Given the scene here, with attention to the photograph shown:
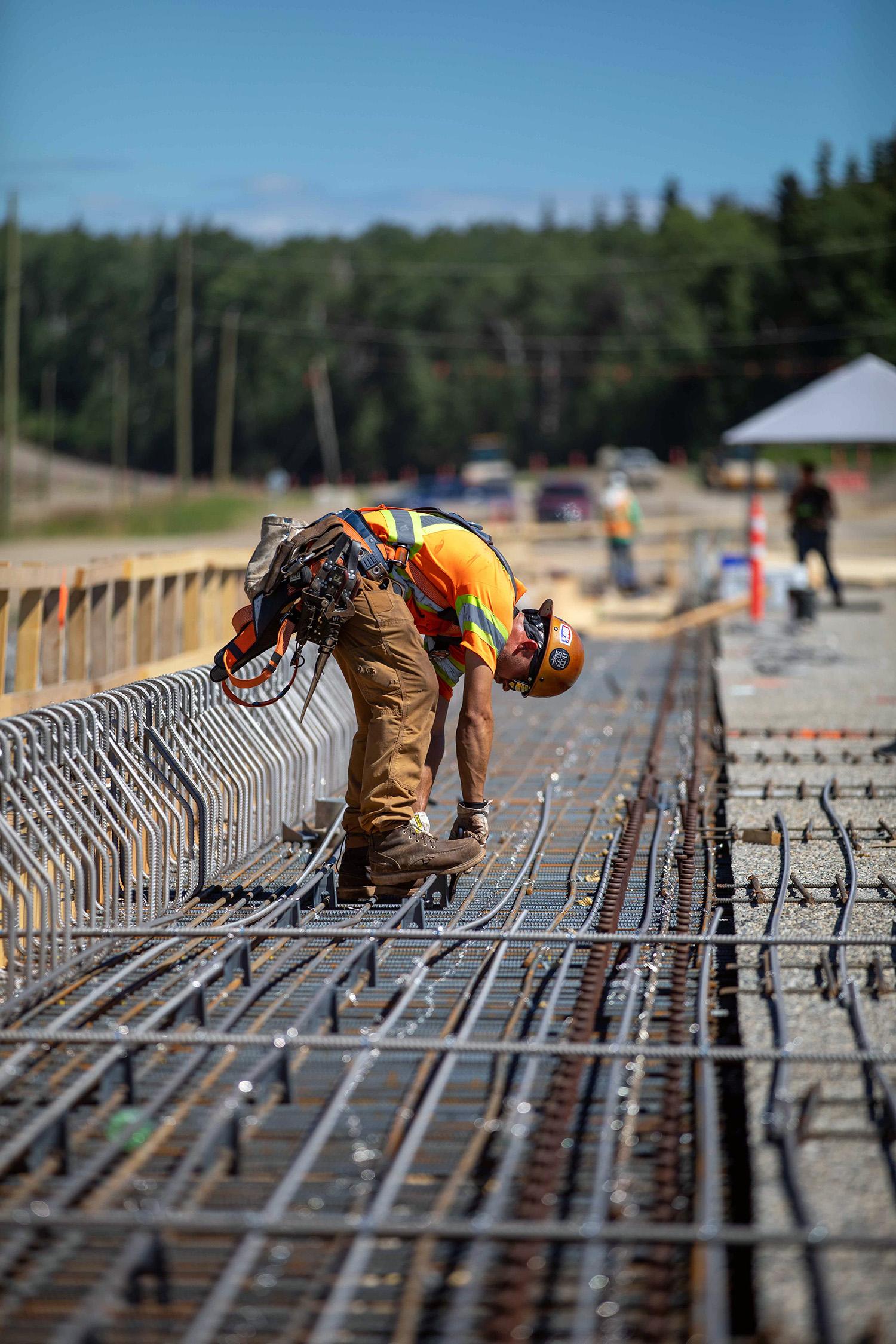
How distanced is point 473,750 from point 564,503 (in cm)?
4261

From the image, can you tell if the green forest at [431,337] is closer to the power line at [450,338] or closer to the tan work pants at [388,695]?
the power line at [450,338]

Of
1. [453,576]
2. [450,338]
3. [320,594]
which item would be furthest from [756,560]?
[450,338]

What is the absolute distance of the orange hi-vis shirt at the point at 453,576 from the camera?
5801 millimetres

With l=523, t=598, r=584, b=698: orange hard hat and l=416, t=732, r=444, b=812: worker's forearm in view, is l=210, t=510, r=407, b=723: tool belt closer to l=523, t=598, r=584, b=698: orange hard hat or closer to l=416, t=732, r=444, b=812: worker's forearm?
l=523, t=598, r=584, b=698: orange hard hat

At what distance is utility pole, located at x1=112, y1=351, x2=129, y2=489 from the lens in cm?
8238

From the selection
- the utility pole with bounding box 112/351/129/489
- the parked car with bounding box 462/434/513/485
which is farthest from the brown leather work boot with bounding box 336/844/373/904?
the utility pole with bounding box 112/351/129/489

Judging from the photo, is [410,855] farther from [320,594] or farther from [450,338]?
[450,338]

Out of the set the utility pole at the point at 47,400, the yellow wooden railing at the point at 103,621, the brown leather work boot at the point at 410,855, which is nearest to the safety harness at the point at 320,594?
the brown leather work boot at the point at 410,855

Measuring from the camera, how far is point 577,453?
9369 cm

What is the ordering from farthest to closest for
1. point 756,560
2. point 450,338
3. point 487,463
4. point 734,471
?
point 450,338 → point 487,463 → point 734,471 → point 756,560

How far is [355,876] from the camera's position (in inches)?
241

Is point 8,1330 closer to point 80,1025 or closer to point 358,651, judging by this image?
point 80,1025

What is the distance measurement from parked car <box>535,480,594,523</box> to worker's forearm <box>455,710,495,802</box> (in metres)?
40.7

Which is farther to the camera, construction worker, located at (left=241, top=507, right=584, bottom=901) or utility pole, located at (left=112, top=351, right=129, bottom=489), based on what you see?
utility pole, located at (left=112, top=351, right=129, bottom=489)
